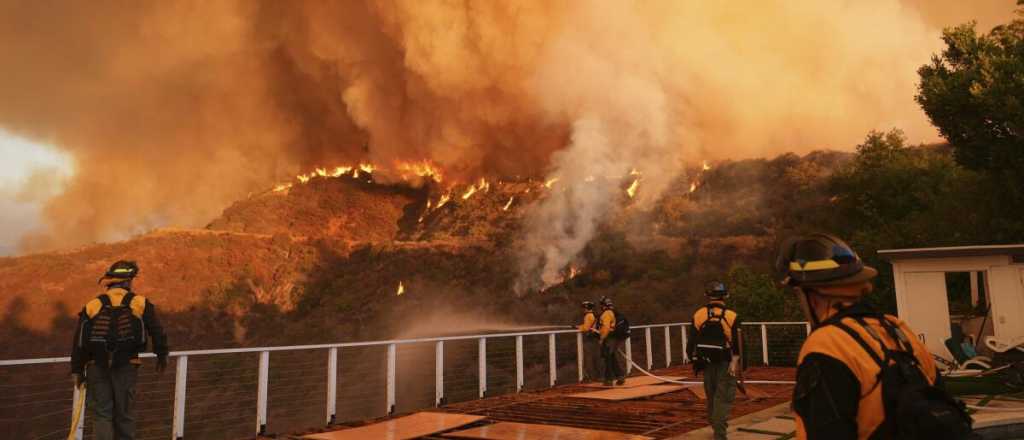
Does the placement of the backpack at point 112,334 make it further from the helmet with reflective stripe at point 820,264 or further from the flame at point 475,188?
the flame at point 475,188

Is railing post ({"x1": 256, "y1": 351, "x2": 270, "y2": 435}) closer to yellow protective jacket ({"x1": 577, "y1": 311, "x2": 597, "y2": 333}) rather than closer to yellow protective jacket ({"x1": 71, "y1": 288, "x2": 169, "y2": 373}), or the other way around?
yellow protective jacket ({"x1": 71, "y1": 288, "x2": 169, "y2": 373})

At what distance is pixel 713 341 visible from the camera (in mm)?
6230

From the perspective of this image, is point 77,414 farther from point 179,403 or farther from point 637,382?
point 637,382

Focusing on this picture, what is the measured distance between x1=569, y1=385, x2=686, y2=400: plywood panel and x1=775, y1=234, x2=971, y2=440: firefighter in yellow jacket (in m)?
7.75

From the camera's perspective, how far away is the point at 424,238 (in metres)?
64.1

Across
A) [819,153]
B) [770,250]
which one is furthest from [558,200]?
[819,153]

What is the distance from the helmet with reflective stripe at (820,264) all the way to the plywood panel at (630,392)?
7.58 m

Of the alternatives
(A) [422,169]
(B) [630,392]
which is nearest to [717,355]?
(B) [630,392]

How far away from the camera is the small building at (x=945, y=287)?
32.3 ft

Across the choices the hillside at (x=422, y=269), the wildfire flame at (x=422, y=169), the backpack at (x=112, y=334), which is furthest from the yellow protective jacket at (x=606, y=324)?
the wildfire flame at (x=422, y=169)

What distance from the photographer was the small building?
9.84 m

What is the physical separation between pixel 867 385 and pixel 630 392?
8561mm

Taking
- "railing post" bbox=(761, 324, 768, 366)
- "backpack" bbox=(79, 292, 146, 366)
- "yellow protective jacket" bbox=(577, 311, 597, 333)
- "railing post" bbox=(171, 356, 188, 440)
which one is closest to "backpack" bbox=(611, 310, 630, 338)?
"yellow protective jacket" bbox=(577, 311, 597, 333)

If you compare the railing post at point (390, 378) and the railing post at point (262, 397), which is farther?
the railing post at point (390, 378)
